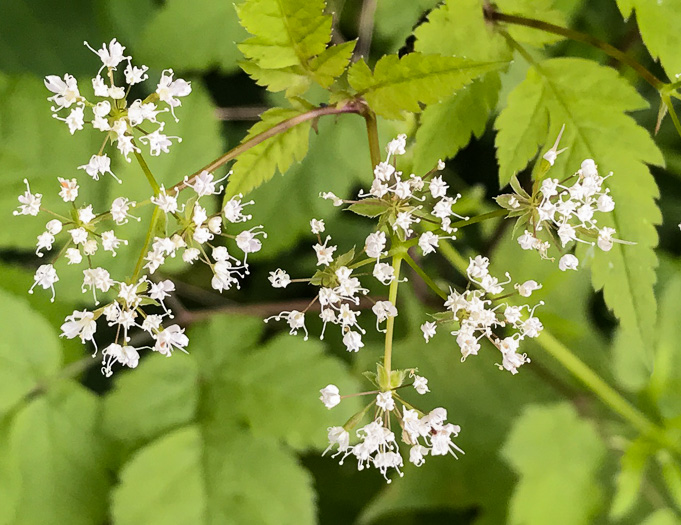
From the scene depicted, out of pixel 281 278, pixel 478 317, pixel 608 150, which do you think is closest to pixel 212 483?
pixel 281 278

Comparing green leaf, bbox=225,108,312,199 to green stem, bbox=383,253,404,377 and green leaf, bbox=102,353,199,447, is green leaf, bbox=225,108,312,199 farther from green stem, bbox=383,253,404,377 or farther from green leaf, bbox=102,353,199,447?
green leaf, bbox=102,353,199,447

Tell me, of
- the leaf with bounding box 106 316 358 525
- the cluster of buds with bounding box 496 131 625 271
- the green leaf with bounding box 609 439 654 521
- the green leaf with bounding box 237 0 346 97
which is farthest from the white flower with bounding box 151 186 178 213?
the green leaf with bounding box 609 439 654 521

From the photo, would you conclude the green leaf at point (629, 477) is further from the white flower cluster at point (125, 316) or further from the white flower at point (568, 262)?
the white flower cluster at point (125, 316)

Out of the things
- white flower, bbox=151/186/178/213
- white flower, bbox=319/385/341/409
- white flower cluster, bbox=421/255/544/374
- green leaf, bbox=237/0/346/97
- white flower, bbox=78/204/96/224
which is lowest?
white flower, bbox=319/385/341/409

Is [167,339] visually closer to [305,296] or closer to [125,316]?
[125,316]

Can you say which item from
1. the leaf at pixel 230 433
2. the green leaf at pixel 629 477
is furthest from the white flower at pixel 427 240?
the green leaf at pixel 629 477

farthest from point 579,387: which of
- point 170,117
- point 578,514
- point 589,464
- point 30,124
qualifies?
point 30,124
